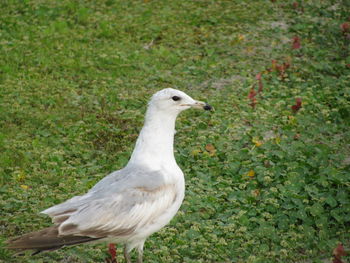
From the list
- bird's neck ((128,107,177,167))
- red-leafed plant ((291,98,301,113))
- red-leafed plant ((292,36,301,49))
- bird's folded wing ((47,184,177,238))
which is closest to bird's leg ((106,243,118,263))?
bird's folded wing ((47,184,177,238))

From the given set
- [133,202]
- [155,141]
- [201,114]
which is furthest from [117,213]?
[201,114]

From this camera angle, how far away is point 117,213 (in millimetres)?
5414

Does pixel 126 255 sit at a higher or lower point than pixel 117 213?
lower

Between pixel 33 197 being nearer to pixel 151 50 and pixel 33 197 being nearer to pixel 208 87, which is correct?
pixel 208 87

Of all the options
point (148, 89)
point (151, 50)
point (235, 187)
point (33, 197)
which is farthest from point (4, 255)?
point (151, 50)

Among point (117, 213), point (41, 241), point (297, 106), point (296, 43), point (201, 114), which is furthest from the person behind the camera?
point (296, 43)

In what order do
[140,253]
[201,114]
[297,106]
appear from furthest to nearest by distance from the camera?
[201,114], [297,106], [140,253]

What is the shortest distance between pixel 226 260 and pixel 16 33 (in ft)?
21.6

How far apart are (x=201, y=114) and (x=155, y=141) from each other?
10.9ft

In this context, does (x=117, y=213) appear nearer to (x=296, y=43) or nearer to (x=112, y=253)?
(x=112, y=253)

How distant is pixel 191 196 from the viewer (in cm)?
722

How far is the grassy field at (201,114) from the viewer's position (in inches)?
263

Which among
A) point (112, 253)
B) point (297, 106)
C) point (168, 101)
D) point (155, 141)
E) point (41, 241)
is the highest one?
point (168, 101)

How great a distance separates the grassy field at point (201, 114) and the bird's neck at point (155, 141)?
990mm
